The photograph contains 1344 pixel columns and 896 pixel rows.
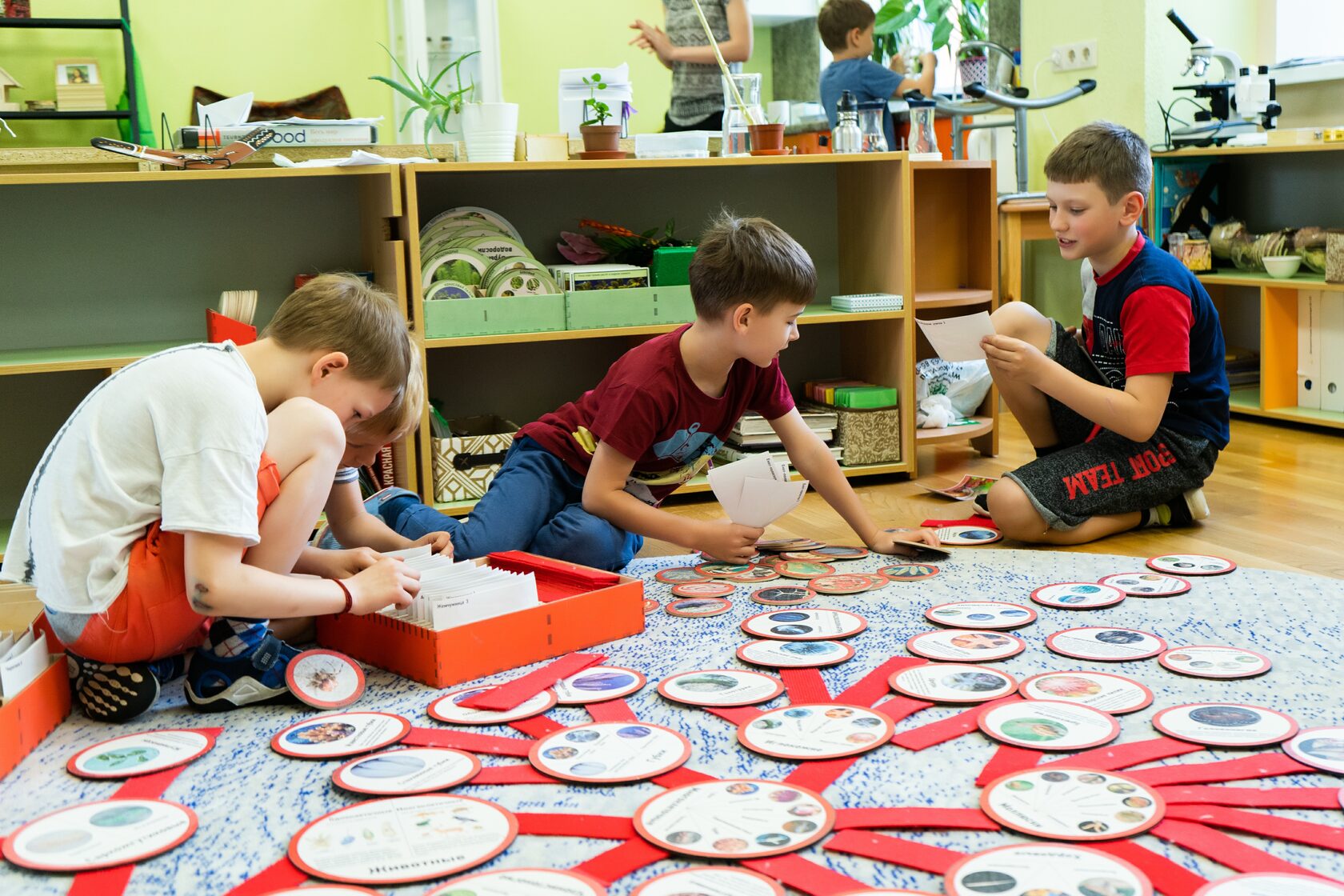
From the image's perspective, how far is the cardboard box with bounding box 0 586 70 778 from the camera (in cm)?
132

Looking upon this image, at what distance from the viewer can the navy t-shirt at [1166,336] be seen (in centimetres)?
217

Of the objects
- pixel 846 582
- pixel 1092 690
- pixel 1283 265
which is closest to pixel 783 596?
pixel 846 582

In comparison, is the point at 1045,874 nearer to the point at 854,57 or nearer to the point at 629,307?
the point at 629,307

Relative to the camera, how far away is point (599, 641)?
1.68 metres

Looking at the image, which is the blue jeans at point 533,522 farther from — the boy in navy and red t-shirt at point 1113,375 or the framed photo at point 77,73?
the framed photo at point 77,73

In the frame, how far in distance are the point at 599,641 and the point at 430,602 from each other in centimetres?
26

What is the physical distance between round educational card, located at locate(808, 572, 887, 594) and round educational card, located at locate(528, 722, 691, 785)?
23.4 inches

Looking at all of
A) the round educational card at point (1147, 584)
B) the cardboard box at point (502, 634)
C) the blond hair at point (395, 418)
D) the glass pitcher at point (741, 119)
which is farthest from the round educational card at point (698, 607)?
the glass pitcher at point (741, 119)

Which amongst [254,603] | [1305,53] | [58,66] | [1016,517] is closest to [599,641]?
[254,603]

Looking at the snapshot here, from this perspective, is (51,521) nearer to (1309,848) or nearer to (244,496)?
(244,496)

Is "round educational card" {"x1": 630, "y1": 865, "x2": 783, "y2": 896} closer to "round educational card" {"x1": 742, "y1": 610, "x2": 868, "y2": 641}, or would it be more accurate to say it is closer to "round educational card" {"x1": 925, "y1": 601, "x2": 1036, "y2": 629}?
"round educational card" {"x1": 742, "y1": 610, "x2": 868, "y2": 641}

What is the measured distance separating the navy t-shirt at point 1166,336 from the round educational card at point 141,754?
1.66 m

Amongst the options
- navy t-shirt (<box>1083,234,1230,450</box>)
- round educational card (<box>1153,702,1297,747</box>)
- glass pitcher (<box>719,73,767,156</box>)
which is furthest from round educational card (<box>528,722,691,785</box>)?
glass pitcher (<box>719,73,767,156</box>)

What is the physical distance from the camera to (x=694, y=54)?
12.2 ft
